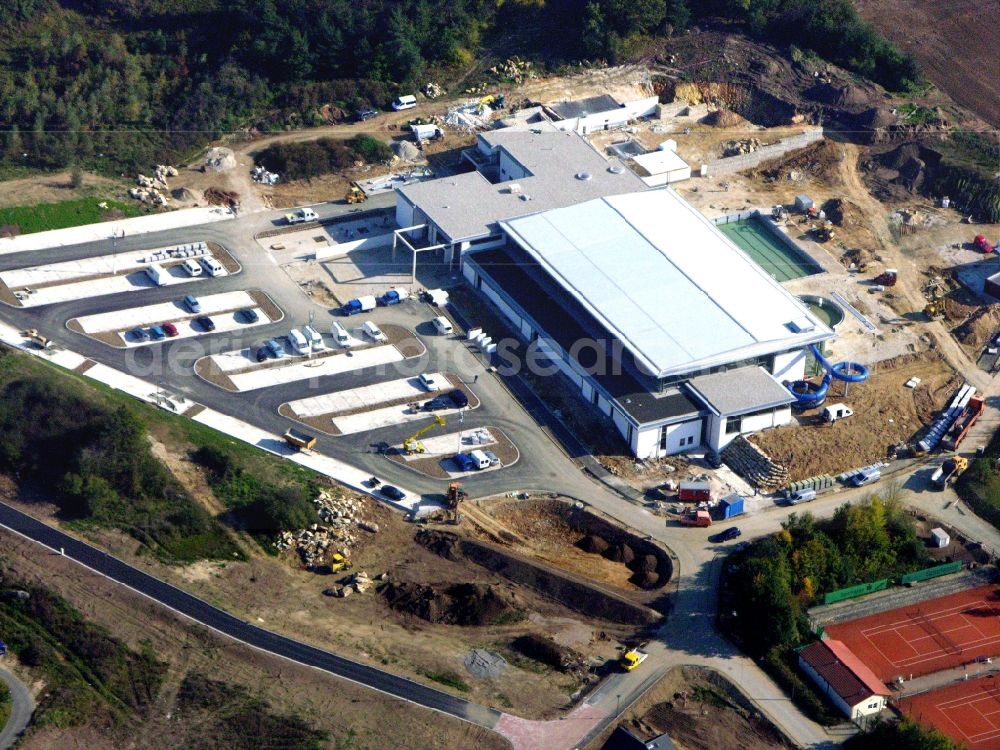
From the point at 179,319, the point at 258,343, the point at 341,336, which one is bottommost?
the point at 179,319

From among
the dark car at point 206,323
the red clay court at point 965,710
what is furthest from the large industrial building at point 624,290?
the red clay court at point 965,710

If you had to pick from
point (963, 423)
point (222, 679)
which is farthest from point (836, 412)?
point (222, 679)

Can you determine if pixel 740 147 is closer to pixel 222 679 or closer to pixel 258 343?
pixel 258 343

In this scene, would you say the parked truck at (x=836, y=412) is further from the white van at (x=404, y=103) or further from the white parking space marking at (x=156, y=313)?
the white van at (x=404, y=103)

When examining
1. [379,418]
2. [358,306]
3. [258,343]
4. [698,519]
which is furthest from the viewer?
[358,306]

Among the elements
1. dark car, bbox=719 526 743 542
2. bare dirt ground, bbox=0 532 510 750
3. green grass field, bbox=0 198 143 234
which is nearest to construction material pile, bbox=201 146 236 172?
green grass field, bbox=0 198 143 234

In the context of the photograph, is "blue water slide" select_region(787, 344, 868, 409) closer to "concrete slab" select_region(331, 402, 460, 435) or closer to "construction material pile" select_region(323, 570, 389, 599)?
"concrete slab" select_region(331, 402, 460, 435)
